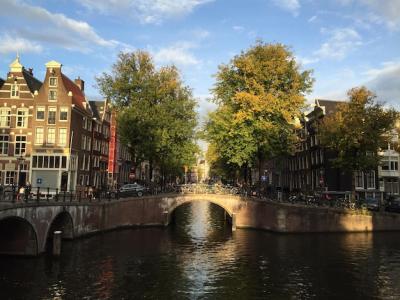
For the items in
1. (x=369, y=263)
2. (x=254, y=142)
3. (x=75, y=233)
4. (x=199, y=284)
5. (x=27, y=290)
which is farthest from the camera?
(x=254, y=142)

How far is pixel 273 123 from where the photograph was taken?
49719 mm

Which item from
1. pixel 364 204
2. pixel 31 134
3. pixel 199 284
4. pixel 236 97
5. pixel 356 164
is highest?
pixel 236 97

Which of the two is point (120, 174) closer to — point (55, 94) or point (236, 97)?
point (55, 94)

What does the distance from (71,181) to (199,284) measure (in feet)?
132

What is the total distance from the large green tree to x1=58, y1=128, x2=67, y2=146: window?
26.6 ft

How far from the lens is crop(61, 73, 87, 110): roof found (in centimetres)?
6139

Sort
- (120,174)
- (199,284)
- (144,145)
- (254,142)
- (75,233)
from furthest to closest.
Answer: (120,174) < (144,145) < (254,142) < (75,233) < (199,284)

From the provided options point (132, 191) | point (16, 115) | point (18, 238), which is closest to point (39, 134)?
point (16, 115)

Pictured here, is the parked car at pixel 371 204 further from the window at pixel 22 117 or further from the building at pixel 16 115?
the window at pixel 22 117

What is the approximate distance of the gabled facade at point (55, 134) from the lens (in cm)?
5744

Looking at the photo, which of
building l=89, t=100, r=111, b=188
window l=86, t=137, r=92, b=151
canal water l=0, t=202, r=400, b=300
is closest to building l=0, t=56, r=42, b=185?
window l=86, t=137, r=92, b=151

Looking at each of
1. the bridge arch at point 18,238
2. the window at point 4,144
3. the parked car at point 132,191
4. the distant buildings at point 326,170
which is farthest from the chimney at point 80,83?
the bridge arch at point 18,238

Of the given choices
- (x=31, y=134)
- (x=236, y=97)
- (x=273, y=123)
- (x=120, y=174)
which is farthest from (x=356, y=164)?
(x=120, y=174)

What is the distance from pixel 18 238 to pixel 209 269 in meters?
13.7
